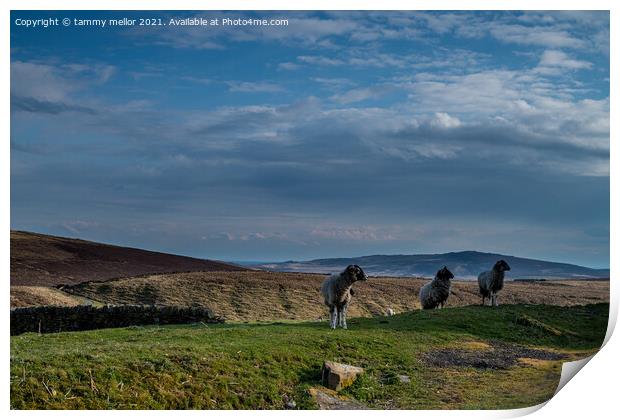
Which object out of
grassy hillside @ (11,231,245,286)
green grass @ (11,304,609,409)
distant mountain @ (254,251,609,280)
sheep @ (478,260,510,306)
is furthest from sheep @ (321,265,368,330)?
distant mountain @ (254,251,609,280)

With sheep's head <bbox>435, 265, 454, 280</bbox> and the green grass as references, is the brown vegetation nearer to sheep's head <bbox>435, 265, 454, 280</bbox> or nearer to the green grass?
the green grass

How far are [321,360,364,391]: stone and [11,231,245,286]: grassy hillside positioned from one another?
27859 millimetres

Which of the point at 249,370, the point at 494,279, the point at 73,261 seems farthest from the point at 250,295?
the point at 249,370

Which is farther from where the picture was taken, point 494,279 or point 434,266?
point 434,266

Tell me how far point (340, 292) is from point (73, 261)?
34.4 m

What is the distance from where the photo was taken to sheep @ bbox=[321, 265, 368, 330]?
941 inches

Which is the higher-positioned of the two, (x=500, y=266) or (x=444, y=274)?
(x=500, y=266)

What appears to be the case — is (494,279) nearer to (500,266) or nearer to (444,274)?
(500,266)

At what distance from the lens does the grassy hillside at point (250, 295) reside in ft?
125

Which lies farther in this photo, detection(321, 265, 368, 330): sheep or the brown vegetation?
the brown vegetation

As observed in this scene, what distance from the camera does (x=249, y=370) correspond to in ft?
54.7
